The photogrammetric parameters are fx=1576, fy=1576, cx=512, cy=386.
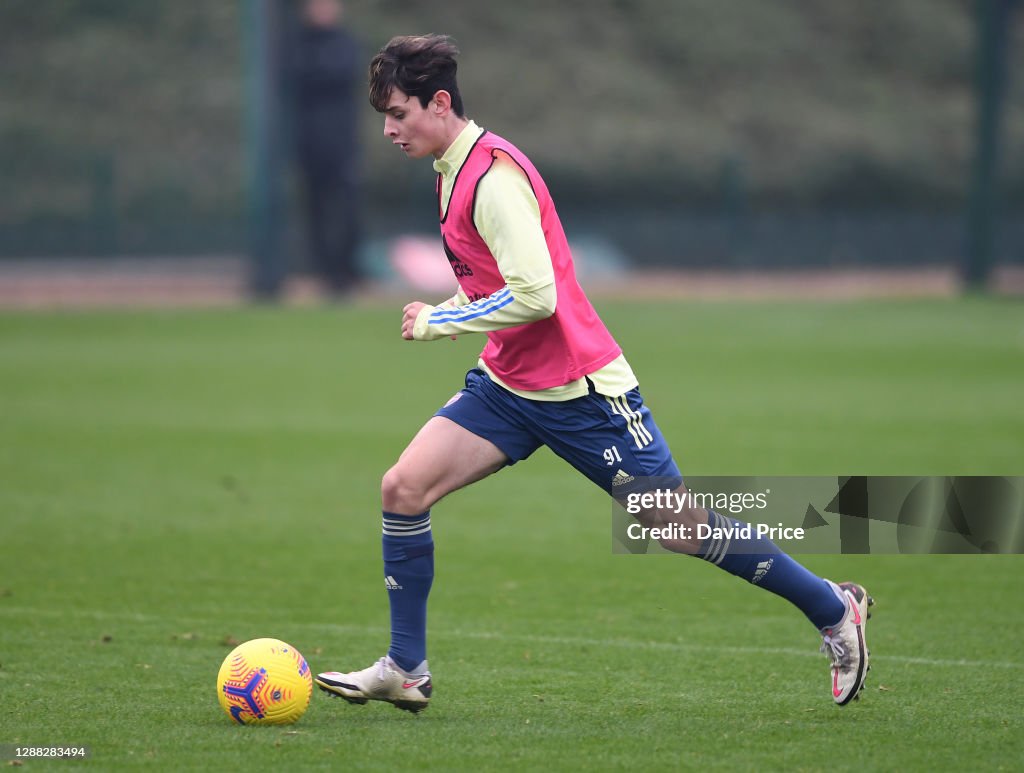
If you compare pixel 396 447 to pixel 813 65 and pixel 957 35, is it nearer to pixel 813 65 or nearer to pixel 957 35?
pixel 813 65

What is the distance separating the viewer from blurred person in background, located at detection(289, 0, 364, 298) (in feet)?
84.7

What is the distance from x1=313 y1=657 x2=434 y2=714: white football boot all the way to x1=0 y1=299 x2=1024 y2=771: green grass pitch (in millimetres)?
95

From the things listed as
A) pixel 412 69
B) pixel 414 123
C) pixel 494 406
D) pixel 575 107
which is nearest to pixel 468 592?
pixel 494 406

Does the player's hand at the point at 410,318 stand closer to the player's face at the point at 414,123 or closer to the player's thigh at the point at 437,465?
the player's thigh at the point at 437,465

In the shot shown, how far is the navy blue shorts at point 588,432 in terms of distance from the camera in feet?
17.8

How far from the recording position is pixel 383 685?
5.48 metres

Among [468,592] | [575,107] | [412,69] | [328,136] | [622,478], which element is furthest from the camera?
[575,107]

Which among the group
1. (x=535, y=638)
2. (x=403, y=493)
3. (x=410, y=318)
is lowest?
(x=535, y=638)

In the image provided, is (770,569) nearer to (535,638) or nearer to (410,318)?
(410,318)

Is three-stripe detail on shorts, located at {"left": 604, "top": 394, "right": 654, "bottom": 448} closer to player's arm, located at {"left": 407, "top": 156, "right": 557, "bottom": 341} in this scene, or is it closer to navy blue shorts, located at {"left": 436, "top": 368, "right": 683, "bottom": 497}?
navy blue shorts, located at {"left": 436, "top": 368, "right": 683, "bottom": 497}

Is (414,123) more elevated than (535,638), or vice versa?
(414,123)

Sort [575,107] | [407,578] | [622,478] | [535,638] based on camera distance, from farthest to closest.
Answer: [575,107] → [535,638] → [407,578] → [622,478]

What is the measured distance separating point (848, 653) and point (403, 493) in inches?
64.3

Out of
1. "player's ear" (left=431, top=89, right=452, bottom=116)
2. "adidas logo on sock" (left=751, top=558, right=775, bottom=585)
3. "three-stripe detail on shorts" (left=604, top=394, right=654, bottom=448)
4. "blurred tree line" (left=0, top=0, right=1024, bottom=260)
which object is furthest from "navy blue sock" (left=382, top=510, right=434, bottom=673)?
"blurred tree line" (left=0, top=0, right=1024, bottom=260)
